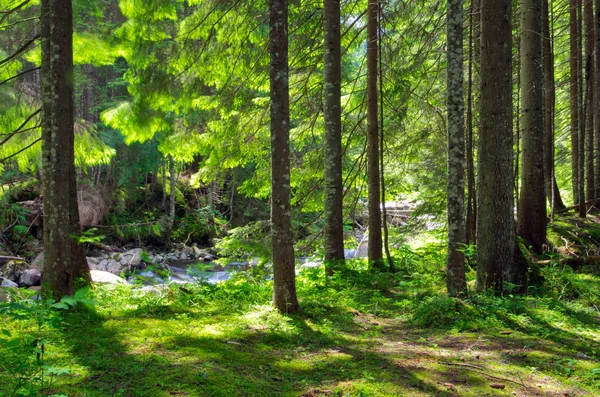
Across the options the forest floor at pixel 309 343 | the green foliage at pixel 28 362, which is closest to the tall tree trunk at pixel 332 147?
the forest floor at pixel 309 343

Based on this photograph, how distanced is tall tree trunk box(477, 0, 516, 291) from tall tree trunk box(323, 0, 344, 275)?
9.02ft

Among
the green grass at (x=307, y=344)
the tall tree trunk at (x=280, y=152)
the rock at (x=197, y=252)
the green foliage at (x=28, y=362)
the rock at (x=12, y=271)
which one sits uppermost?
the tall tree trunk at (x=280, y=152)

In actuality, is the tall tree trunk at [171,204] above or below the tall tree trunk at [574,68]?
below

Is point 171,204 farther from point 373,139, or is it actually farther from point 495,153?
point 495,153

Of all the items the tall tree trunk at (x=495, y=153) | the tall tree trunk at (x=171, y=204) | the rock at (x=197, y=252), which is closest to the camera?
the tall tree trunk at (x=495, y=153)

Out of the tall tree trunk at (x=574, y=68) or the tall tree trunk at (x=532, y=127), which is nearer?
the tall tree trunk at (x=532, y=127)

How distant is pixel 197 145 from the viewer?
9.23 m

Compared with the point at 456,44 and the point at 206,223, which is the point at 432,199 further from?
the point at 206,223

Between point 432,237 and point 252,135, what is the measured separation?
600 cm

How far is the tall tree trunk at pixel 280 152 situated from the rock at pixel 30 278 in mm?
9674

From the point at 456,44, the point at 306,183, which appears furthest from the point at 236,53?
the point at 456,44

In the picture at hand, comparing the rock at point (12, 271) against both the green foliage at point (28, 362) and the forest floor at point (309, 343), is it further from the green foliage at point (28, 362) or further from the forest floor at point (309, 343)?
the green foliage at point (28, 362)

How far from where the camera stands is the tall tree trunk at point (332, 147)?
321 inches

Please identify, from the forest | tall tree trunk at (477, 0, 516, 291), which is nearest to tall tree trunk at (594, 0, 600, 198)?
the forest
